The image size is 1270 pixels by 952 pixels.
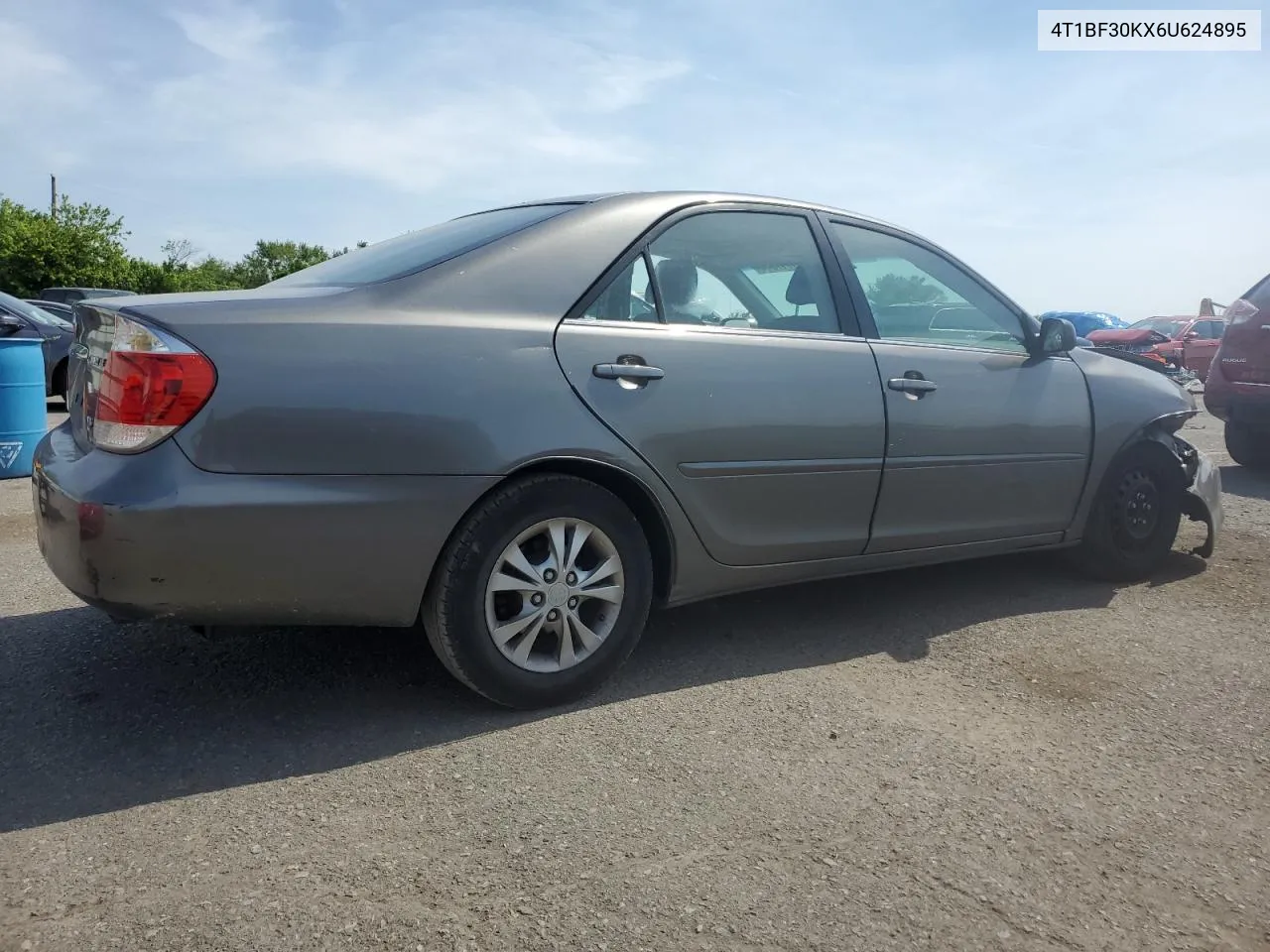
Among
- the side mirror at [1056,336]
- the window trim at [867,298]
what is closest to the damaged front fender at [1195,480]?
the side mirror at [1056,336]

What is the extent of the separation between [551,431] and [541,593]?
1.51 ft

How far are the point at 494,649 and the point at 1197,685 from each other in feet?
7.39

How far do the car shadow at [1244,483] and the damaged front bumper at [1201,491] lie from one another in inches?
85.7

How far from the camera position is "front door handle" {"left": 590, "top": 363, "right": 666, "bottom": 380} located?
2971 millimetres

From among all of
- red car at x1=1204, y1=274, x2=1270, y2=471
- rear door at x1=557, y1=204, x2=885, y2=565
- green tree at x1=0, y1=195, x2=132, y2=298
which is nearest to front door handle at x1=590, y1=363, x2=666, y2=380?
rear door at x1=557, y1=204, x2=885, y2=565

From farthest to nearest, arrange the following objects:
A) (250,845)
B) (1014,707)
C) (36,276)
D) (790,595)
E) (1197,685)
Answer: (36,276) < (790,595) < (1197,685) < (1014,707) < (250,845)

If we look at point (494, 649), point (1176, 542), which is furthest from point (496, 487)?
point (1176, 542)

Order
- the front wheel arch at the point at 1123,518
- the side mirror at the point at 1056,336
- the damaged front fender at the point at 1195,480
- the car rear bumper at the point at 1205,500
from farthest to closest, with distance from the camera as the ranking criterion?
the car rear bumper at the point at 1205,500 < the damaged front fender at the point at 1195,480 < the front wheel arch at the point at 1123,518 < the side mirror at the point at 1056,336

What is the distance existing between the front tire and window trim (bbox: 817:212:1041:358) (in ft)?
4.23

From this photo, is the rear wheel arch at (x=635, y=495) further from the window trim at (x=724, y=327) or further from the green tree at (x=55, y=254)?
the green tree at (x=55, y=254)

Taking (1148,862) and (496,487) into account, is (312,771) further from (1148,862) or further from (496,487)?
(1148,862)

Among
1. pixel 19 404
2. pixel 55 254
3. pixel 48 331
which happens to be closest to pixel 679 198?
pixel 19 404

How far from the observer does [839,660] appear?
11.4 ft

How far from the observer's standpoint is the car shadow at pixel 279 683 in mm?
2555
